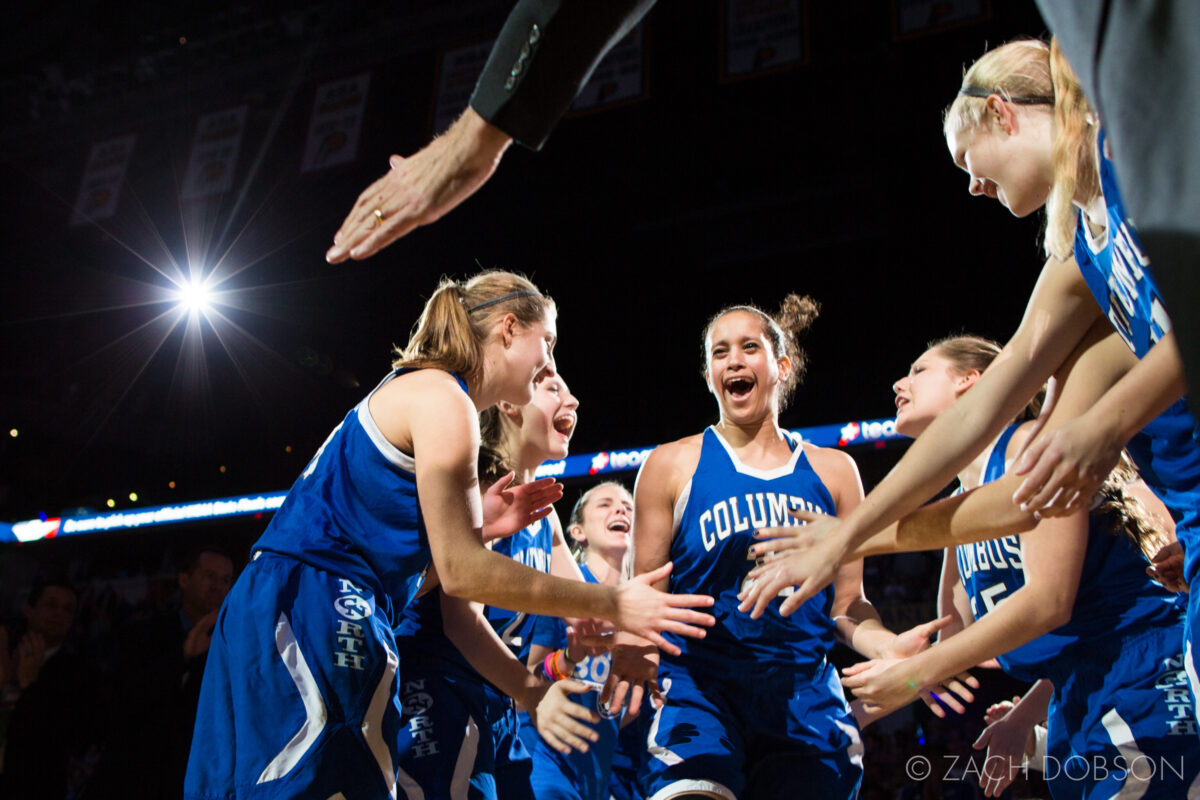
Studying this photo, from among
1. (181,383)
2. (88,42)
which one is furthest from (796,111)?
(181,383)

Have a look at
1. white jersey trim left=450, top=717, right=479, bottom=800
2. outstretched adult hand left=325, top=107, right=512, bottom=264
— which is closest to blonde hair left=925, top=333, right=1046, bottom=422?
white jersey trim left=450, top=717, right=479, bottom=800

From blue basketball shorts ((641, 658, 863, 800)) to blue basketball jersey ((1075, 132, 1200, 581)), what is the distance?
1.24 meters

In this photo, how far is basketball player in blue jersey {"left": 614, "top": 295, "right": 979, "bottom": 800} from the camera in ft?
8.38

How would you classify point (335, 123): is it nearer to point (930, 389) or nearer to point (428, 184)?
point (930, 389)

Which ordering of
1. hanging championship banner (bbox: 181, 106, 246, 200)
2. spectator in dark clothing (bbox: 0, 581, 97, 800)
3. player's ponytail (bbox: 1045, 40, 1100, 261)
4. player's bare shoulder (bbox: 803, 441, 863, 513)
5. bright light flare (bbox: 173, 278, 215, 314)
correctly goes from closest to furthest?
player's ponytail (bbox: 1045, 40, 1100, 261) → player's bare shoulder (bbox: 803, 441, 863, 513) → spectator in dark clothing (bbox: 0, 581, 97, 800) → hanging championship banner (bbox: 181, 106, 246, 200) → bright light flare (bbox: 173, 278, 215, 314)

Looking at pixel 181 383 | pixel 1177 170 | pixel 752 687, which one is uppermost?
pixel 181 383

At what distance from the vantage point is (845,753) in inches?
105

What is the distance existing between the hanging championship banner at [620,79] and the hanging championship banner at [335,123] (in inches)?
91.5

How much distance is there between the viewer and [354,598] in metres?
2.04

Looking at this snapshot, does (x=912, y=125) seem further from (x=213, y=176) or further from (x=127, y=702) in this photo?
(x=127, y=702)

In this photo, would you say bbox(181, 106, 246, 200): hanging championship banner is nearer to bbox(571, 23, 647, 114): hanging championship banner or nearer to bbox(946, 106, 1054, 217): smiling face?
bbox(571, 23, 647, 114): hanging championship banner

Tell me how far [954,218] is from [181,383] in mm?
12283

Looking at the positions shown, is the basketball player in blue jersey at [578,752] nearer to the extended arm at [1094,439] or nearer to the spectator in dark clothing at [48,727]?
the extended arm at [1094,439]

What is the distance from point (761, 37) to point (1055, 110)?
18.6ft
